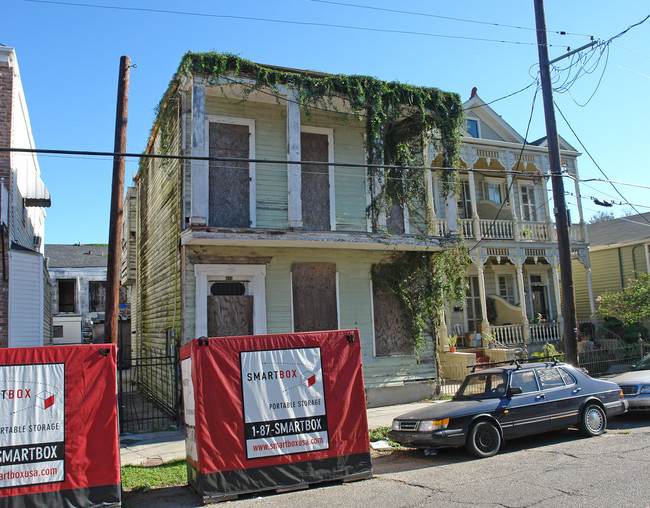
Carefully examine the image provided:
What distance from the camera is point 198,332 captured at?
1143cm

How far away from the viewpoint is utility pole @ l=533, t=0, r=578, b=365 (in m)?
11.6

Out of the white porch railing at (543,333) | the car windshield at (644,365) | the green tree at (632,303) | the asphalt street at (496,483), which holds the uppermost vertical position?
the green tree at (632,303)

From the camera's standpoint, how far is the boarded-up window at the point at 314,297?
12.7 metres

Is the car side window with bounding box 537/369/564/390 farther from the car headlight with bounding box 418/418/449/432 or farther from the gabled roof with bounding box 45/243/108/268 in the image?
the gabled roof with bounding box 45/243/108/268

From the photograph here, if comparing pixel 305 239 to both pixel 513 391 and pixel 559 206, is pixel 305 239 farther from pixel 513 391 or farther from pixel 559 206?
pixel 559 206

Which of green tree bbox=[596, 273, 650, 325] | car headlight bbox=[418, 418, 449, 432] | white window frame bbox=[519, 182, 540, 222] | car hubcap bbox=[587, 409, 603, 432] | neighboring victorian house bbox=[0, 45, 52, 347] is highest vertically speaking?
white window frame bbox=[519, 182, 540, 222]

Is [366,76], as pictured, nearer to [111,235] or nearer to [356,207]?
[356,207]

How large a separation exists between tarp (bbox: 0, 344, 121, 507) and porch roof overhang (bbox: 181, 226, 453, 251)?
15.8ft

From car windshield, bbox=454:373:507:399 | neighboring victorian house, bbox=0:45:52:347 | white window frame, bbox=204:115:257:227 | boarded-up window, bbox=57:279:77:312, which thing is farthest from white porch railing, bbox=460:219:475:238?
boarded-up window, bbox=57:279:77:312

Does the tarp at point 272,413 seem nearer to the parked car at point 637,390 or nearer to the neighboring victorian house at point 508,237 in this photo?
the parked car at point 637,390

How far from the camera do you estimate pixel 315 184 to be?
44.0 ft

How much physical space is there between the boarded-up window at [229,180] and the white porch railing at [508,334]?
11198 millimetres

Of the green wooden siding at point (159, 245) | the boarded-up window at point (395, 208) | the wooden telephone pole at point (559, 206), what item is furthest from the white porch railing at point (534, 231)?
the green wooden siding at point (159, 245)

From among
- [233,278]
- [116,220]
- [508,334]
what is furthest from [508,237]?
[116,220]
